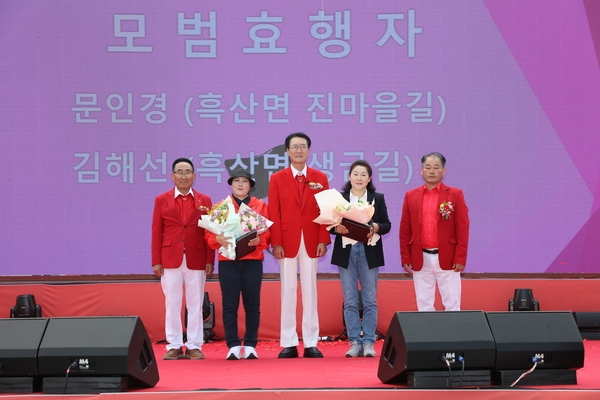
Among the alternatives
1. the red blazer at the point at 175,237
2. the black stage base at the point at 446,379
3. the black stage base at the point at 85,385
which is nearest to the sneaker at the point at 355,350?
the red blazer at the point at 175,237

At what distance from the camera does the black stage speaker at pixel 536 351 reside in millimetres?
3816

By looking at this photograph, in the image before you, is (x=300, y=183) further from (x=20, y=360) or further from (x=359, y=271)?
(x=20, y=360)

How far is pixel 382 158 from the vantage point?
6727 mm

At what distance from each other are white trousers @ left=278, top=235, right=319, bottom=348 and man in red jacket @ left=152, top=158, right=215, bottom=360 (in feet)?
1.94

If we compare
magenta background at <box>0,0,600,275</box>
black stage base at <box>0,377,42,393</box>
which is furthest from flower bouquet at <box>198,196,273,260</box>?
black stage base at <box>0,377,42,393</box>

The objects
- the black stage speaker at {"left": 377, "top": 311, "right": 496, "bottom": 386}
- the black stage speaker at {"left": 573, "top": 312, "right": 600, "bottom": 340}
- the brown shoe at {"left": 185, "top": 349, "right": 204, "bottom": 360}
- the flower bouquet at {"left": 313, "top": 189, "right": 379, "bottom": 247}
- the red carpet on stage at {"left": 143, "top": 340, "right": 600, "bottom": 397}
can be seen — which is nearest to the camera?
the black stage speaker at {"left": 377, "top": 311, "right": 496, "bottom": 386}

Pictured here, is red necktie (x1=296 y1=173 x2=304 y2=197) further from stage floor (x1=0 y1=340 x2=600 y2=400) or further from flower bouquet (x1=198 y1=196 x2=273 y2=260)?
stage floor (x1=0 y1=340 x2=600 y2=400)

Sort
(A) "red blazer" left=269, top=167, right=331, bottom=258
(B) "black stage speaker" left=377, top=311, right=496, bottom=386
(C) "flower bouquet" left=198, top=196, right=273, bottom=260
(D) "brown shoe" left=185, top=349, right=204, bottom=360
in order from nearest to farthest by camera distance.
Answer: (B) "black stage speaker" left=377, top=311, right=496, bottom=386, (C) "flower bouquet" left=198, top=196, right=273, bottom=260, (A) "red blazer" left=269, top=167, right=331, bottom=258, (D) "brown shoe" left=185, top=349, right=204, bottom=360

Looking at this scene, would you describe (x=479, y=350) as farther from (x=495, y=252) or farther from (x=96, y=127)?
(x=96, y=127)

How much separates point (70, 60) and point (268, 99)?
64.2 inches

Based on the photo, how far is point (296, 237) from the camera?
5.39m

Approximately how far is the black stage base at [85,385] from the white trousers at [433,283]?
2.40 metres

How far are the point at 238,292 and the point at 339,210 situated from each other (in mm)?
908

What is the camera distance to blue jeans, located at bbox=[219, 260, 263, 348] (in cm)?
543
